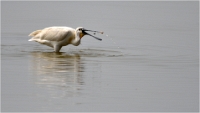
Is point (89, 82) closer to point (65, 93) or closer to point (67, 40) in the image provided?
point (65, 93)

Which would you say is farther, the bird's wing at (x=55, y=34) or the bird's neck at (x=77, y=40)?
the bird's wing at (x=55, y=34)

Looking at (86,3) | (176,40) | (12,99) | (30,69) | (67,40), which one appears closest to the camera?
(12,99)

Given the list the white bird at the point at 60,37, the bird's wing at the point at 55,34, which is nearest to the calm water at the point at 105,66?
the white bird at the point at 60,37

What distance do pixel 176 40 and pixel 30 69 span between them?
714 centimetres

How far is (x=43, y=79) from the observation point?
13.0 m

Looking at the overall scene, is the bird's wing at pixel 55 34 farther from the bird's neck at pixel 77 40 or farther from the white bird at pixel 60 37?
the bird's neck at pixel 77 40

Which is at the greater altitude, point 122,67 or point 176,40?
point 176,40

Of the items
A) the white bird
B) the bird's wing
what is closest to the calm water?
the white bird

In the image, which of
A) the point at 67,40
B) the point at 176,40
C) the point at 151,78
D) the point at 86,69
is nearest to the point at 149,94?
the point at 151,78

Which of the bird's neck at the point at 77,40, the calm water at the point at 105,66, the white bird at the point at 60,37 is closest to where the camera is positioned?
the calm water at the point at 105,66

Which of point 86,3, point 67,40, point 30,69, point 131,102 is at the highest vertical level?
point 86,3

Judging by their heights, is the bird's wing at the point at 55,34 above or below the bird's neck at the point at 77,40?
above

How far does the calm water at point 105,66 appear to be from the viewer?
11438mm

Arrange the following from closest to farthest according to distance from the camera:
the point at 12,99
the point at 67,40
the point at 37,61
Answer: the point at 12,99 < the point at 37,61 < the point at 67,40
